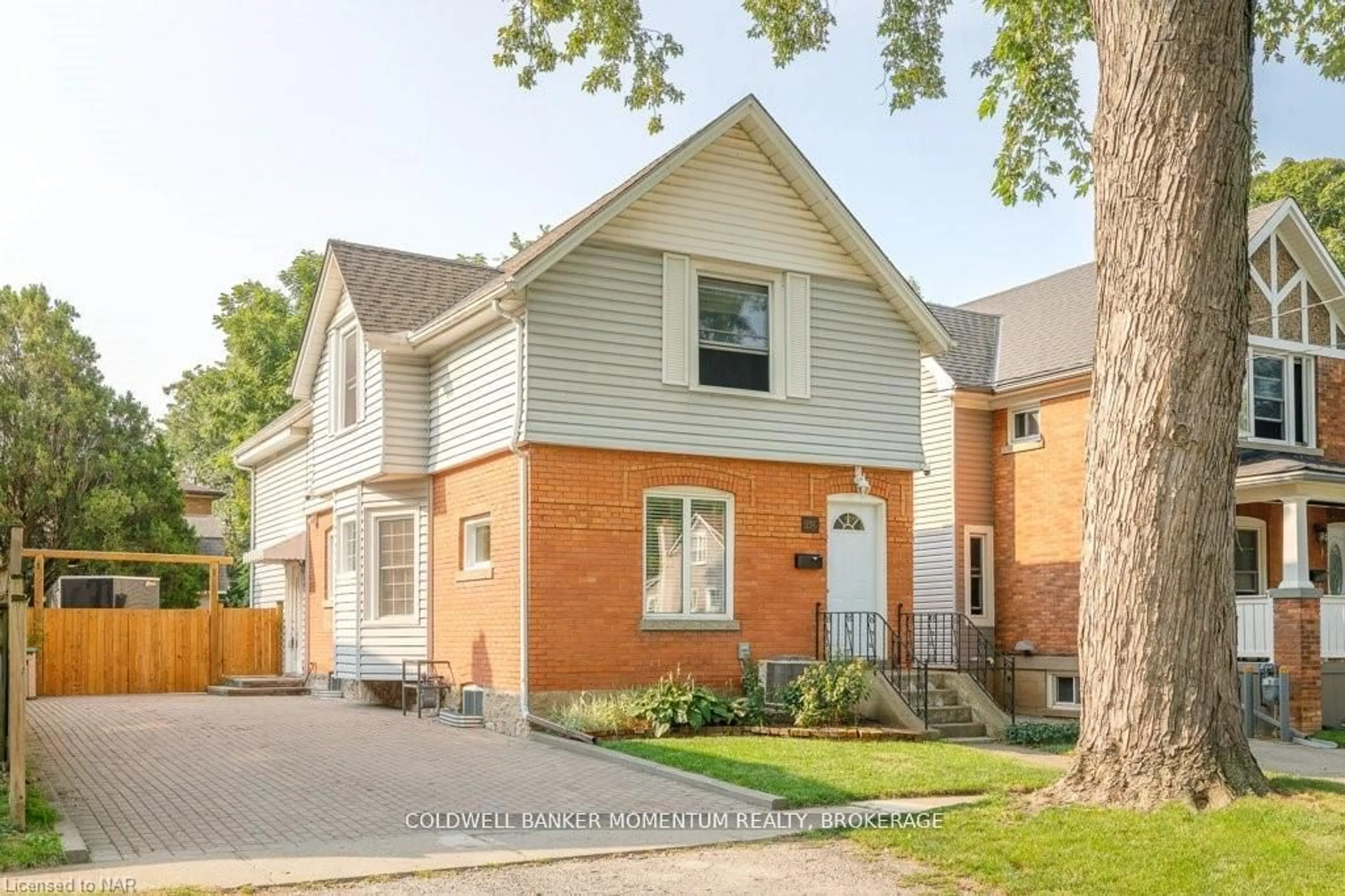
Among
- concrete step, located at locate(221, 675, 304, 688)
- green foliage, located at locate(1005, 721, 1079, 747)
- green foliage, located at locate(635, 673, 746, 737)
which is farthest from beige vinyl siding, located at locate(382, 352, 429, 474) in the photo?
green foliage, located at locate(1005, 721, 1079, 747)

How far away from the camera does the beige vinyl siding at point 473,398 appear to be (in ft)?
55.5

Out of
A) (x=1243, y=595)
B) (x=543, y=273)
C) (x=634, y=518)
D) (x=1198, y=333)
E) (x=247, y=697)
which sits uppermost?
(x=543, y=273)

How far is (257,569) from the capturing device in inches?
1207

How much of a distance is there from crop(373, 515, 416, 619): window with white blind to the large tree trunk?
11.8 meters

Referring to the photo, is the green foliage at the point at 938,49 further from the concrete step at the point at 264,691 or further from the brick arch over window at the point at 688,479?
the concrete step at the point at 264,691

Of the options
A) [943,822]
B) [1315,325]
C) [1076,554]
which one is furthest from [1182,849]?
[1315,325]

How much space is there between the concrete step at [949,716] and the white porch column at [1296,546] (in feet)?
18.3

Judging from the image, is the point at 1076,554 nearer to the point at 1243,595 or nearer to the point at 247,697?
the point at 1243,595

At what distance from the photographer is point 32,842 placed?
879cm

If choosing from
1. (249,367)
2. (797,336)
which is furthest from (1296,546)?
(249,367)

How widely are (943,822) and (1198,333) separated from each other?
433cm

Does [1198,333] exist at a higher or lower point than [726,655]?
higher

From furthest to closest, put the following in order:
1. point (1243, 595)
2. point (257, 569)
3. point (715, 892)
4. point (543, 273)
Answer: point (257, 569)
point (1243, 595)
point (543, 273)
point (715, 892)

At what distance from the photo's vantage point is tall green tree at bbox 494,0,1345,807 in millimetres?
10172
